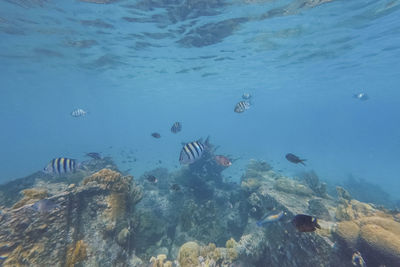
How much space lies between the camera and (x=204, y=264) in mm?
4605

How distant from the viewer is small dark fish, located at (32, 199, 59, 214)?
365 centimetres

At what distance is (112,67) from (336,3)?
82.8 ft

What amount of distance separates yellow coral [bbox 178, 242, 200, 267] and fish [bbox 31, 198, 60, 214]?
2.93 m

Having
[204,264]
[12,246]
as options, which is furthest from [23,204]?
[204,264]

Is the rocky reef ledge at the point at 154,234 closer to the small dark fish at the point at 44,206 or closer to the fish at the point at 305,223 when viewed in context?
the small dark fish at the point at 44,206

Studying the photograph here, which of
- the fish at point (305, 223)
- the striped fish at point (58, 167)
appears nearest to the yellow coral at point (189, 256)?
the fish at point (305, 223)

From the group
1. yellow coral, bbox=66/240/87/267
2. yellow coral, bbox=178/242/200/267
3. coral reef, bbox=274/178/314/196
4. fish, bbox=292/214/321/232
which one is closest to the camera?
fish, bbox=292/214/321/232

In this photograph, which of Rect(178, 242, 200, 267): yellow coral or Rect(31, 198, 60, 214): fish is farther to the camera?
Rect(178, 242, 200, 267): yellow coral

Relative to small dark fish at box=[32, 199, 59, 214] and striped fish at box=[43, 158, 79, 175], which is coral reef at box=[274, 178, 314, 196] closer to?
striped fish at box=[43, 158, 79, 175]

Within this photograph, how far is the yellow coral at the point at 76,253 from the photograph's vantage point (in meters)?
3.64

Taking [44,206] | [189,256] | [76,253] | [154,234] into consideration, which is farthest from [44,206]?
[154,234]

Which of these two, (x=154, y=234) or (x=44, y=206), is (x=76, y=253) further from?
(x=154, y=234)

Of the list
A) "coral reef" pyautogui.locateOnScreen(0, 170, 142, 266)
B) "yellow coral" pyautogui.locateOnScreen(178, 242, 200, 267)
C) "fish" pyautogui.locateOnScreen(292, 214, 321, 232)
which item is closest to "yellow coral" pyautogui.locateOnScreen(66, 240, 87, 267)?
"coral reef" pyautogui.locateOnScreen(0, 170, 142, 266)

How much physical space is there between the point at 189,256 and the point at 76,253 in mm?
2348
